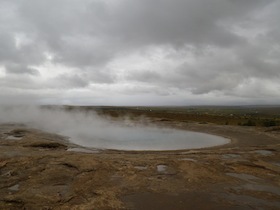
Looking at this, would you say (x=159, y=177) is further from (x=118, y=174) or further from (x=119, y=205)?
(x=119, y=205)

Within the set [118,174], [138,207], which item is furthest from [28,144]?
[138,207]

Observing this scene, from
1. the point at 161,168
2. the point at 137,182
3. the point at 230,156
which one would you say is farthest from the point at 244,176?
the point at 137,182

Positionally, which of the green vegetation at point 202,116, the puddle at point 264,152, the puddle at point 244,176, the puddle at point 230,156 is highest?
the green vegetation at point 202,116

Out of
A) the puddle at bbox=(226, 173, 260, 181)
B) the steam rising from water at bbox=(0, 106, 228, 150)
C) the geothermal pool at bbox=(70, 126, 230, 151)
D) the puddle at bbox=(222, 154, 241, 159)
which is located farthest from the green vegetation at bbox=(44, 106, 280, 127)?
→ the puddle at bbox=(226, 173, 260, 181)

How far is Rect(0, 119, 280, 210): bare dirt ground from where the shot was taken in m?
7.14

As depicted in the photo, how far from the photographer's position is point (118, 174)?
9.87 m

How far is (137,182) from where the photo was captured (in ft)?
29.2

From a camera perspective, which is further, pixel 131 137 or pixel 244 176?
pixel 131 137

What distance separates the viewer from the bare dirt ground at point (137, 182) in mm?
7137

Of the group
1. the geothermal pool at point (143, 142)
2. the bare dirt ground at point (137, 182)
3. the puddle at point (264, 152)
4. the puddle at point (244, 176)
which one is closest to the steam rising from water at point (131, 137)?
the geothermal pool at point (143, 142)

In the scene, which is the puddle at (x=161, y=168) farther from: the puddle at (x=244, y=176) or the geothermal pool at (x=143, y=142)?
the geothermal pool at (x=143, y=142)

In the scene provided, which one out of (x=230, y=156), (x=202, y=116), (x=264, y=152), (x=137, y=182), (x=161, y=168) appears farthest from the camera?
(x=202, y=116)

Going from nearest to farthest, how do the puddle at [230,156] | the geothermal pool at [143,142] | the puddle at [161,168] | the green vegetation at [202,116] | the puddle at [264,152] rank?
the puddle at [161,168] → the puddle at [230,156] → the puddle at [264,152] → the geothermal pool at [143,142] → the green vegetation at [202,116]

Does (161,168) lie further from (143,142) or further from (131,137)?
(131,137)
